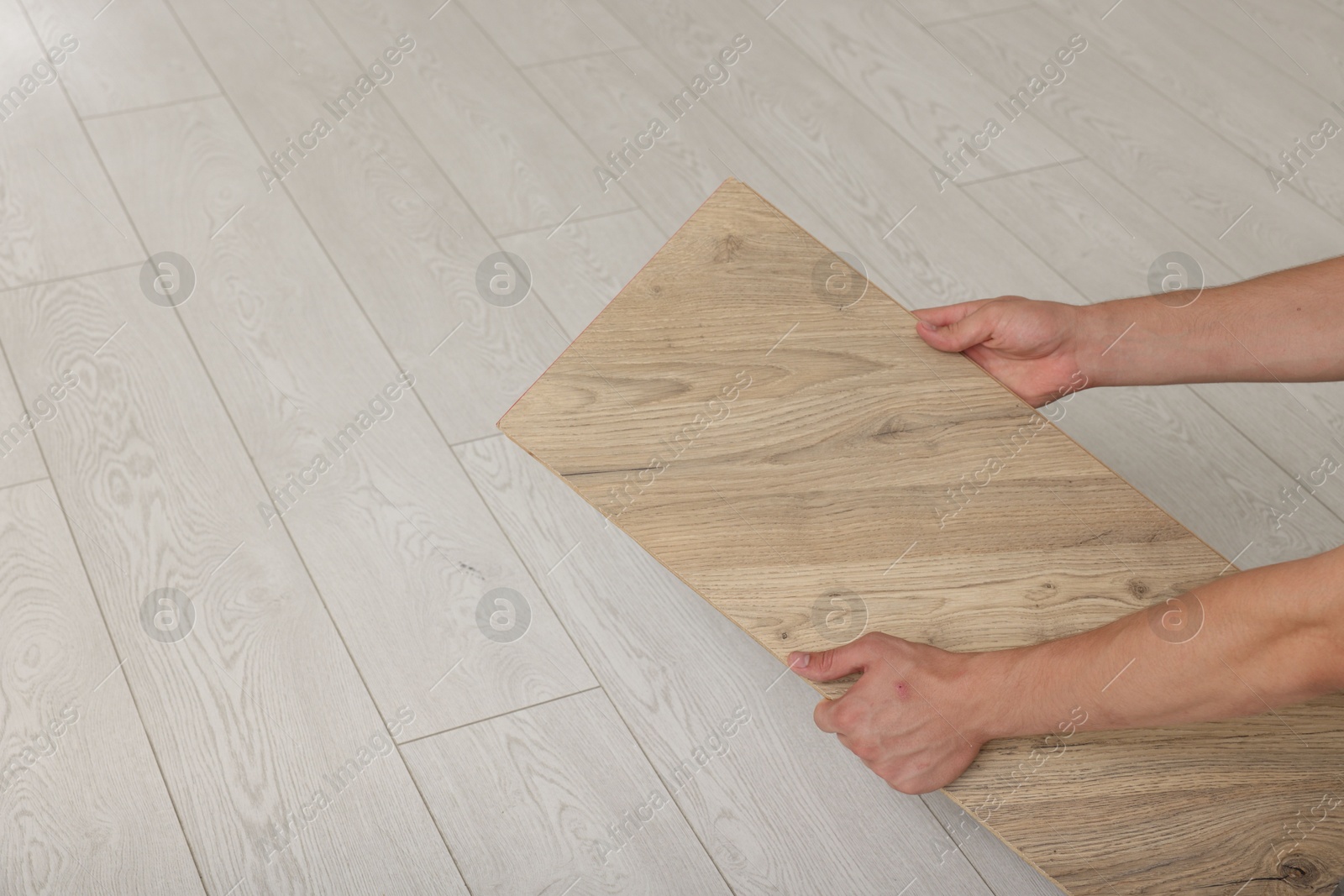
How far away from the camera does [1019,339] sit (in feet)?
3.81

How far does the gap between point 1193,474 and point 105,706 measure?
1502 mm

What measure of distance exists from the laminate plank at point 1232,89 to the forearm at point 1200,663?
149 centimetres

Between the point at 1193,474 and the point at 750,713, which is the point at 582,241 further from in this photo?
the point at 1193,474

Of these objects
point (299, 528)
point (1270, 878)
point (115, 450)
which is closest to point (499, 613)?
point (299, 528)

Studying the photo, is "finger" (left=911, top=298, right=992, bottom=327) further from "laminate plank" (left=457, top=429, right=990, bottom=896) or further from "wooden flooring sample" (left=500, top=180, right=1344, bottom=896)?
"laminate plank" (left=457, top=429, right=990, bottom=896)

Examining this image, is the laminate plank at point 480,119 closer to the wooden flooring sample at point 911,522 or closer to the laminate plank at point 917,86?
the laminate plank at point 917,86

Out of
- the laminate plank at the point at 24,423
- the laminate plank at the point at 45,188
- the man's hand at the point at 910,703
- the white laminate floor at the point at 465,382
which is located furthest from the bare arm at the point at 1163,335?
the laminate plank at the point at 45,188

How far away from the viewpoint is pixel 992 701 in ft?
2.94

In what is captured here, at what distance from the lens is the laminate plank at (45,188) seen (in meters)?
1.72

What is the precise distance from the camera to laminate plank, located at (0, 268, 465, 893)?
1.17m

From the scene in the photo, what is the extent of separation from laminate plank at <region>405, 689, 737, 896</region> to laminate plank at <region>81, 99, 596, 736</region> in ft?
0.13

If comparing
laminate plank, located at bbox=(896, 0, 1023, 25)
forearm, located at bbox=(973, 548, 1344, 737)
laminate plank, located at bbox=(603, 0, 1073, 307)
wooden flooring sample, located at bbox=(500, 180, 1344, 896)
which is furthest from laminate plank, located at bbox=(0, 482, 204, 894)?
laminate plank, located at bbox=(896, 0, 1023, 25)

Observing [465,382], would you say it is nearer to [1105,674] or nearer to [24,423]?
[24,423]

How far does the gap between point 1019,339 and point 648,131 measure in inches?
42.1
